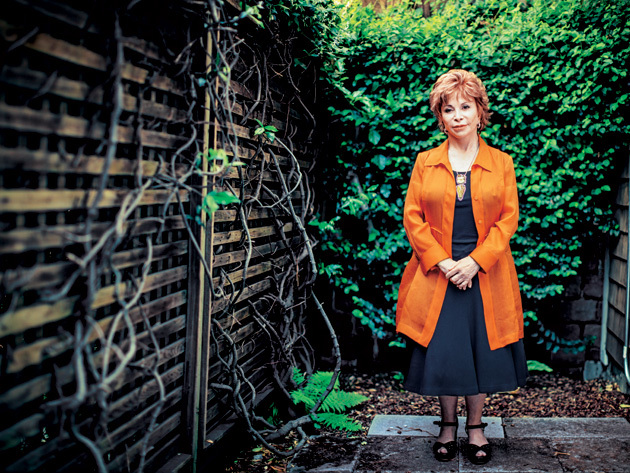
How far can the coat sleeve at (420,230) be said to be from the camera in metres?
2.69

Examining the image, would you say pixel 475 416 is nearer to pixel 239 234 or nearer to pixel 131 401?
pixel 239 234

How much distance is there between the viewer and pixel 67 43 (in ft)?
4.62

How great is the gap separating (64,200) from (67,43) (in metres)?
0.41

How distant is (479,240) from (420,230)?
296mm

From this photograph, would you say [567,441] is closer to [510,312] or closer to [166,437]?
[510,312]

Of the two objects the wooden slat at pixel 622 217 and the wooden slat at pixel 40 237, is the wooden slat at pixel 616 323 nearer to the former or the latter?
the wooden slat at pixel 622 217

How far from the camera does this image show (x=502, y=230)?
8.72 ft

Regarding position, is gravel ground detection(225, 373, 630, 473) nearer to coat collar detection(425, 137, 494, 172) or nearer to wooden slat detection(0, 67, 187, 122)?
coat collar detection(425, 137, 494, 172)

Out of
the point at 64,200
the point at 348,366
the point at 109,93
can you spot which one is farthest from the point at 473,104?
the point at 348,366

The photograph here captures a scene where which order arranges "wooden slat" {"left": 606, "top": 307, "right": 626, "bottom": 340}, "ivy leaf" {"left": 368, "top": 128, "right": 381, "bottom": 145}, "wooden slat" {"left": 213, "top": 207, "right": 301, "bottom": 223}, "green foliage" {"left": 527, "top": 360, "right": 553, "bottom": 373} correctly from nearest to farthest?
"wooden slat" {"left": 213, "top": 207, "right": 301, "bottom": 223} < "wooden slat" {"left": 606, "top": 307, "right": 626, "bottom": 340} < "ivy leaf" {"left": 368, "top": 128, "right": 381, "bottom": 145} < "green foliage" {"left": 527, "top": 360, "right": 553, "bottom": 373}

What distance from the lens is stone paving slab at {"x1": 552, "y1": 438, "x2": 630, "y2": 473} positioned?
8.36 feet

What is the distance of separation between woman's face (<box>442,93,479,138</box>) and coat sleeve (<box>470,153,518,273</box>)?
26 cm

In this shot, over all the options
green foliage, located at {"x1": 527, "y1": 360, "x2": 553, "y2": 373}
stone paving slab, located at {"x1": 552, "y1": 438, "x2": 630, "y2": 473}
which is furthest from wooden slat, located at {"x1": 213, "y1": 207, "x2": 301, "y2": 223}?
green foliage, located at {"x1": 527, "y1": 360, "x2": 553, "y2": 373}

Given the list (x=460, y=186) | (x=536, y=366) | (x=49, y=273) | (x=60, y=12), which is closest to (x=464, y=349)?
(x=460, y=186)
